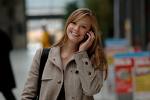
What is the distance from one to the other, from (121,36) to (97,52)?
22.9m

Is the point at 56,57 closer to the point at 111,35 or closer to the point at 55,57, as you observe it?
the point at 55,57

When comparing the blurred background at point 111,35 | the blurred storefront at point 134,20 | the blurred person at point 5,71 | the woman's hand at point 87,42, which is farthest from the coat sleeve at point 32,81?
the blurred storefront at point 134,20

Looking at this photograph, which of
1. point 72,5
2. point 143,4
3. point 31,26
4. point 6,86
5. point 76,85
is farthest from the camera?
point 31,26

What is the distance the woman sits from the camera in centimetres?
380

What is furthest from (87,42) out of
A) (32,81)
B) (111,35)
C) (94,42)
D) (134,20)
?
(111,35)

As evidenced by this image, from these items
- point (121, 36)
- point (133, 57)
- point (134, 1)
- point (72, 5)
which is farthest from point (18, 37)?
point (133, 57)

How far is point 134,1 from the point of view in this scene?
76.1ft

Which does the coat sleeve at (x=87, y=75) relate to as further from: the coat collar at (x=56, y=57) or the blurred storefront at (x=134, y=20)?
the blurred storefront at (x=134, y=20)

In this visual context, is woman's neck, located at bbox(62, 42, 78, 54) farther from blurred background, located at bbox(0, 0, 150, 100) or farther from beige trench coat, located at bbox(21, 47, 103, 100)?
blurred background, located at bbox(0, 0, 150, 100)

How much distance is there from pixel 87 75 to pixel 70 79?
0.38 ft

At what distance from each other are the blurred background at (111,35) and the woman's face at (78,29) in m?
4.92

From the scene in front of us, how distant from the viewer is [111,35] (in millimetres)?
30812

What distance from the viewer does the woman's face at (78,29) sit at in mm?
3811

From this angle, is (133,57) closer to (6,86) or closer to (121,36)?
(6,86)
